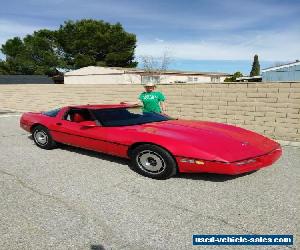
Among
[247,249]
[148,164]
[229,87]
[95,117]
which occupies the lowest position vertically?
[247,249]

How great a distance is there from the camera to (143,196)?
4176 millimetres

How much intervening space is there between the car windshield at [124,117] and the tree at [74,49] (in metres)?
34.1

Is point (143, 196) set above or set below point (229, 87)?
below

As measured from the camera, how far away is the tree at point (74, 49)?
3900 centimetres

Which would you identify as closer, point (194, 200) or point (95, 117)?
point (194, 200)

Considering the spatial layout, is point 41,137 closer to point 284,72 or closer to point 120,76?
point 284,72

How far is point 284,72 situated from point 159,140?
15026 mm

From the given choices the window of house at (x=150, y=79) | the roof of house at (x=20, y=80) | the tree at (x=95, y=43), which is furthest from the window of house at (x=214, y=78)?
the roof of house at (x=20, y=80)

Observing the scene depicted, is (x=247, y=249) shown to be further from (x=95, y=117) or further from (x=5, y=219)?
(x=95, y=117)

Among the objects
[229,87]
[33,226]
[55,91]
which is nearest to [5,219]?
[33,226]

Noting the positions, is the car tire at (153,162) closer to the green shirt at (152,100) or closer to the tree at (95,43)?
the green shirt at (152,100)

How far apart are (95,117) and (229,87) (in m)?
4.61

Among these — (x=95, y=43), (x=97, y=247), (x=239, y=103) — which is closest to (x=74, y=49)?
(x=95, y=43)

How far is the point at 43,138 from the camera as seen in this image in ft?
22.1
